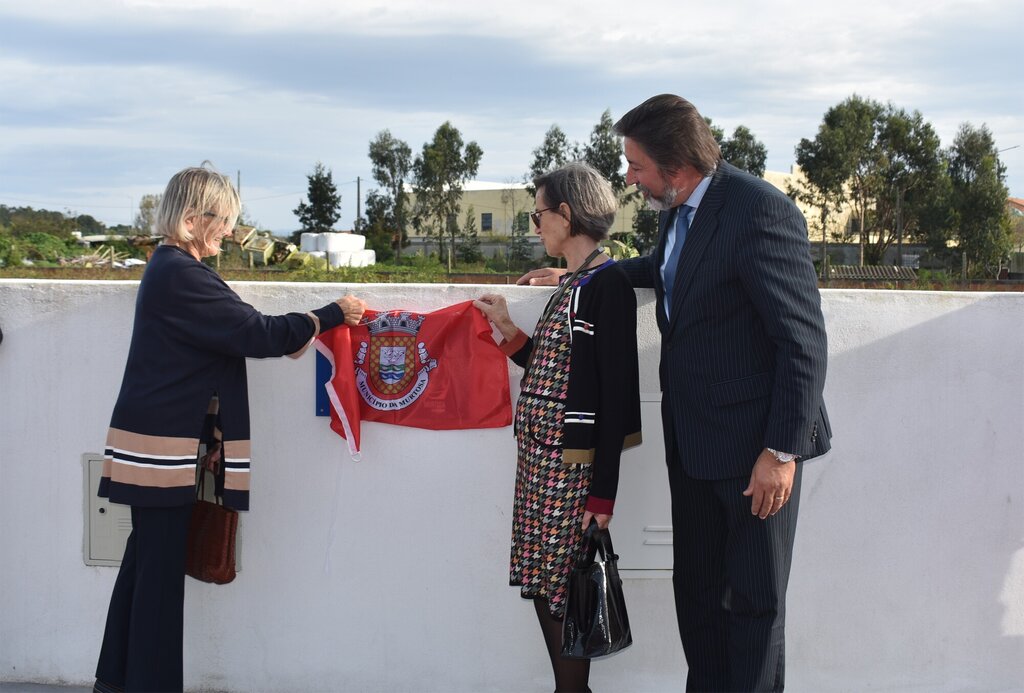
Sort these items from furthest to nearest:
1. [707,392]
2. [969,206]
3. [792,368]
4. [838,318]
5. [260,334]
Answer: [969,206]
[838,318]
[260,334]
[707,392]
[792,368]

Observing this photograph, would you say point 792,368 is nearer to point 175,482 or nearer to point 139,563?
point 175,482

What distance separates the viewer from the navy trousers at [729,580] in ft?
8.38

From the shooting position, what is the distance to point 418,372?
341cm

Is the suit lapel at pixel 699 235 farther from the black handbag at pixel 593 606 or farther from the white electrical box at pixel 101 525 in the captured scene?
the white electrical box at pixel 101 525

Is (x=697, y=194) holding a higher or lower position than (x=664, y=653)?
higher

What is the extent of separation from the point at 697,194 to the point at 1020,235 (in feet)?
203

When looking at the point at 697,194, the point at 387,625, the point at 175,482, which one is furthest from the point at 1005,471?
the point at 175,482

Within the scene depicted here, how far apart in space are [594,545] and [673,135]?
3.98ft

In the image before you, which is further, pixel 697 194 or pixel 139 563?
pixel 139 563

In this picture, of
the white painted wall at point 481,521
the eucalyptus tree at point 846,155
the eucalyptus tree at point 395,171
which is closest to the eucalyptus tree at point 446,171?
the eucalyptus tree at point 395,171

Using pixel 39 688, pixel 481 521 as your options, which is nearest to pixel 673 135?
pixel 481 521

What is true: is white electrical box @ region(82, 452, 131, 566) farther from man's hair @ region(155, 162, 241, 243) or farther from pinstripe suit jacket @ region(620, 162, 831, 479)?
pinstripe suit jacket @ region(620, 162, 831, 479)

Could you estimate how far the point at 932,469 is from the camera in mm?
3385

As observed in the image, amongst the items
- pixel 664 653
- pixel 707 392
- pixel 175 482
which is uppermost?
pixel 707 392
